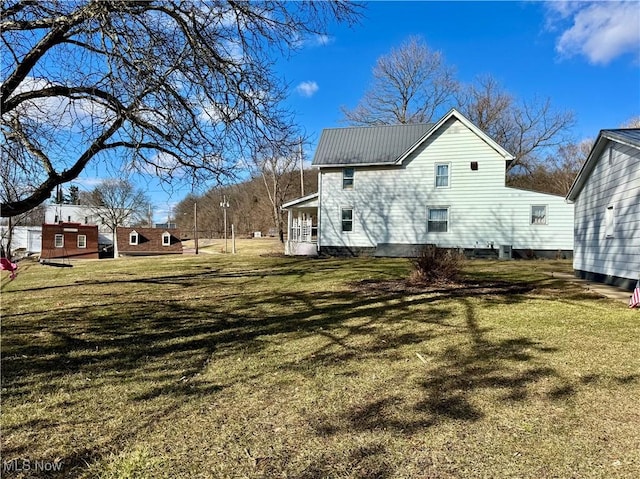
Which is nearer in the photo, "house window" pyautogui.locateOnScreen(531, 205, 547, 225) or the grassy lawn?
the grassy lawn

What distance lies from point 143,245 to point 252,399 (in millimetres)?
43005

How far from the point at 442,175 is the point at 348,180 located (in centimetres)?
483

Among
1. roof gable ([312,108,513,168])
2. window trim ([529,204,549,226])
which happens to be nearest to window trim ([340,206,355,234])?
roof gable ([312,108,513,168])

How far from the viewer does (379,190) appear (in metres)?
21.3

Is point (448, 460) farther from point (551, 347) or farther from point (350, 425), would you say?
point (551, 347)

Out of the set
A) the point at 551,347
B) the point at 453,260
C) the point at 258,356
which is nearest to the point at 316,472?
the point at 258,356

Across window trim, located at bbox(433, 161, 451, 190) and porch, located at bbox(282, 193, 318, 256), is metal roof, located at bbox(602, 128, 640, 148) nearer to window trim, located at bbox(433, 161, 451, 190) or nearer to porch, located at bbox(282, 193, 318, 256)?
window trim, located at bbox(433, 161, 451, 190)

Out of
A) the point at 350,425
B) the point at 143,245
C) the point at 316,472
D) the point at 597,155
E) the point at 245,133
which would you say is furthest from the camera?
the point at 143,245

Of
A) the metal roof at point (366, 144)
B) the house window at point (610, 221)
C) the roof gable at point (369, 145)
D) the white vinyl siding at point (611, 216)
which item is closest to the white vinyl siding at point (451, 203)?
the roof gable at point (369, 145)

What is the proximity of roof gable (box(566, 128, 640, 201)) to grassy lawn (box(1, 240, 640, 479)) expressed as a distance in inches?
146

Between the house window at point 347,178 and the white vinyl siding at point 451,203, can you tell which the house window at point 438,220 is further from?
the house window at point 347,178

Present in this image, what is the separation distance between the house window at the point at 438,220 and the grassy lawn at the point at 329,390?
1336 cm

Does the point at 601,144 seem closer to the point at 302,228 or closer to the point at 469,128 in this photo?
the point at 469,128

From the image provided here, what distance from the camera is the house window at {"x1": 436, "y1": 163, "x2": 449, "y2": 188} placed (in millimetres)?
20469
